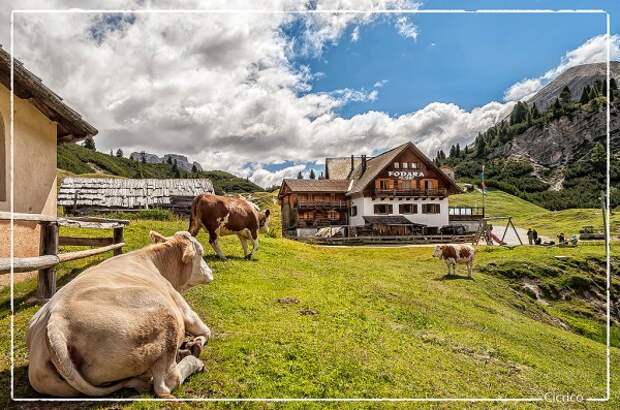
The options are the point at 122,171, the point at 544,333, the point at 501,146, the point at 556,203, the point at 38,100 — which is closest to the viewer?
the point at 501,146

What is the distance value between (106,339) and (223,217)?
8368 millimetres

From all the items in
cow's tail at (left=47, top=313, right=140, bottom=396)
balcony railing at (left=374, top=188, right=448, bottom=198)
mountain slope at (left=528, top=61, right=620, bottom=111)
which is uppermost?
mountain slope at (left=528, top=61, right=620, bottom=111)

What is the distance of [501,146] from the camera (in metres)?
5.38

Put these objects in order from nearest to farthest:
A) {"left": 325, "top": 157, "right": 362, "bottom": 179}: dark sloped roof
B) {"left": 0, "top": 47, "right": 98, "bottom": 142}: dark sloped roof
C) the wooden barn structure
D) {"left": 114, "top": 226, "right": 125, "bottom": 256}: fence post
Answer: {"left": 325, "top": 157, "right": 362, "bottom": 179}: dark sloped roof, {"left": 0, "top": 47, "right": 98, "bottom": 142}: dark sloped roof, {"left": 114, "top": 226, "right": 125, "bottom": 256}: fence post, the wooden barn structure

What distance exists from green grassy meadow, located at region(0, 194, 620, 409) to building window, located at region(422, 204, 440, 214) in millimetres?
1219

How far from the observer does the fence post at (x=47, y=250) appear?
23.2 ft

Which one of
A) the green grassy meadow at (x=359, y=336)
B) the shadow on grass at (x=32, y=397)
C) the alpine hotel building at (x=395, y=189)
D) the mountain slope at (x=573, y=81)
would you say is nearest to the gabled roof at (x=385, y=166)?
the alpine hotel building at (x=395, y=189)

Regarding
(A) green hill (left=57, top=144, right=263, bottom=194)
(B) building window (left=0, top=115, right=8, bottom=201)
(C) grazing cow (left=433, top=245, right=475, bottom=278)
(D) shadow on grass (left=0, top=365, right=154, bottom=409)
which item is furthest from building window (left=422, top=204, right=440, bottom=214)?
(C) grazing cow (left=433, top=245, right=475, bottom=278)

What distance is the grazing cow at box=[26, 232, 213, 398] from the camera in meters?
3.60

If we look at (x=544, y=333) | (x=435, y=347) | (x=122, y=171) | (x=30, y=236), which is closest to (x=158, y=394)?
(x=122, y=171)

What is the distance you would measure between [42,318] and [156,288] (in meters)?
1.12

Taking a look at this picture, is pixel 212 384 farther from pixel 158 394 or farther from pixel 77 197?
pixel 77 197

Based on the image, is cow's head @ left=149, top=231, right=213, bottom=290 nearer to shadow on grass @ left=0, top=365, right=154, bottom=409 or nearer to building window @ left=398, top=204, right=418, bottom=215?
shadow on grass @ left=0, top=365, right=154, bottom=409

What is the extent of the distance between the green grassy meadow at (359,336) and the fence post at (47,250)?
0.34 meters
